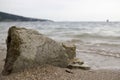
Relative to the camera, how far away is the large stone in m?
4.95

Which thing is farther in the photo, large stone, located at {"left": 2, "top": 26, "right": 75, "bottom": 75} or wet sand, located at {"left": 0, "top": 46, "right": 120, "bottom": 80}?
large stone, located at {"left": 2, "top": 26, "right": 75, "bottom": 75}

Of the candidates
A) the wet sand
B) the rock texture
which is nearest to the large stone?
the wet sand

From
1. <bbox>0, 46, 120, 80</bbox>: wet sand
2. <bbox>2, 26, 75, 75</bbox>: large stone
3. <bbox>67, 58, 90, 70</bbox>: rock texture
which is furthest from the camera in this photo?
<bbox>67, 58, 90, 70</bbox>: rock texture

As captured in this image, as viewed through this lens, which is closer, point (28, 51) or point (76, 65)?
point (28, 51)

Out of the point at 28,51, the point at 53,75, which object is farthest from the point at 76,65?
the point at 28,51

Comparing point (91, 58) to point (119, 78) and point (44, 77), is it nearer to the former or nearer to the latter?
point (119, 78)

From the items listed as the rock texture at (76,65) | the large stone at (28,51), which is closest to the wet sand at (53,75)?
the large stone at (28,51)

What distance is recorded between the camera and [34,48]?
5121mm

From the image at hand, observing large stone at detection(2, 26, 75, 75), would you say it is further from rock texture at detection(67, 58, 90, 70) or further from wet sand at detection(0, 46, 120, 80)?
rock texture at detection(67, 58, 90, 70)

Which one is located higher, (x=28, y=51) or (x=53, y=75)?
(x=28, y=51)

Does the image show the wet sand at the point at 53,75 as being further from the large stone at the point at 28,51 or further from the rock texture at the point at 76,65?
the rock texture at the point at 76,65

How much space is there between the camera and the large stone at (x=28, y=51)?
4953 mm

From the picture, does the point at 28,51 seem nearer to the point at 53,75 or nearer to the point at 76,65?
the point at 53,75

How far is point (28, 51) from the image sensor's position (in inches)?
197
